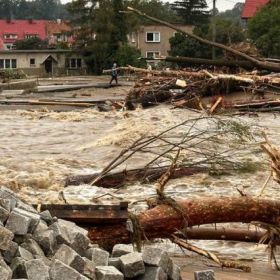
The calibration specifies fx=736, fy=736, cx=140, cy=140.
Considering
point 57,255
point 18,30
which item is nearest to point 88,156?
point 57,255

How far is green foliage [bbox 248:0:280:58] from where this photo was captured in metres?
44.6

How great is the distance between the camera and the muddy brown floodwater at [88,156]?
10.4 m

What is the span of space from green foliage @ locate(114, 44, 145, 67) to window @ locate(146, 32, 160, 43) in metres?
16.2

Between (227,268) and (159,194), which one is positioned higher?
(159,194)

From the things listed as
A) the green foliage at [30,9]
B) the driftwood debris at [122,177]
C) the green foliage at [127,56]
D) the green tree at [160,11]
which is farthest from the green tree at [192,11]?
the driftwood debris at [122,177]

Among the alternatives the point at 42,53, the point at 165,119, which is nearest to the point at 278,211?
the point at 165,119

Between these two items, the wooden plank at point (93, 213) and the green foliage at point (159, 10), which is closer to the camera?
the wooden plank at point (93, 213)

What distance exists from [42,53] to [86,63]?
20.8ft

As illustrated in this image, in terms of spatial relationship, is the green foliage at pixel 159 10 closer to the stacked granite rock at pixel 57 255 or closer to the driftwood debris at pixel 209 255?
the driftwood debris at pixel 209 255

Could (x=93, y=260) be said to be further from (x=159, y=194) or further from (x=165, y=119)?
(x=165, y=119)

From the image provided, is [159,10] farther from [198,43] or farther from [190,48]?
[198,43]

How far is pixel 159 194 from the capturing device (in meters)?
6.74

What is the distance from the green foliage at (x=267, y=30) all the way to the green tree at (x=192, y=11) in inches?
1207

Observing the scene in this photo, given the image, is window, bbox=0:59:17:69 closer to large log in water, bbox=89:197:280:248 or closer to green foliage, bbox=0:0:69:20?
large log in water, bbox=89:197:280:248
